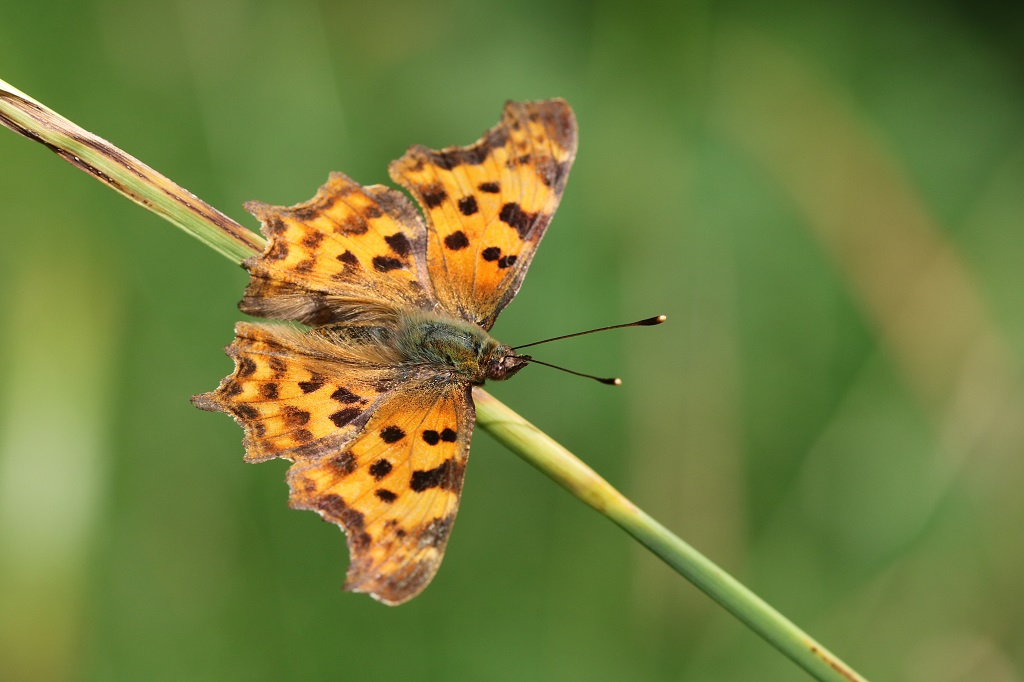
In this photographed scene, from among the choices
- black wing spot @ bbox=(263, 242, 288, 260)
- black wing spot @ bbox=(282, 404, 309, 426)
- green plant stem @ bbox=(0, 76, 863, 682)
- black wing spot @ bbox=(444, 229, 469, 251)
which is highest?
black wing spot @ bbox=(444, 229, 469, 251)

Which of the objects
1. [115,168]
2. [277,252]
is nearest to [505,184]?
[277,252]

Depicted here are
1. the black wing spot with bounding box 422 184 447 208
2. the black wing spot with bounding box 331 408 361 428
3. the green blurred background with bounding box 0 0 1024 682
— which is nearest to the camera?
the black wing spot with bounding box 331 408 361 428

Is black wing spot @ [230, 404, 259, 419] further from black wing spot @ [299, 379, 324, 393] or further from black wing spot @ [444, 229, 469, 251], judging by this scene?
black wing spot @ [444, 229, 469, 251]

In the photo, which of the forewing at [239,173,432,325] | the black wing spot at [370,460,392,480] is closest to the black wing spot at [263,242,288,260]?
the forewing at [239,173,432,325]

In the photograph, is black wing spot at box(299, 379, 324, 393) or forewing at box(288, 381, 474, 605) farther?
black wing spot at box(299, 379, 324, 393)

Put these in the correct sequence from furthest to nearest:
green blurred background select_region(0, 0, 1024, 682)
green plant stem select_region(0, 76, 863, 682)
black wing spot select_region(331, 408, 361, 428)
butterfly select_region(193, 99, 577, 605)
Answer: green blurred background select_region(0, 0, 1024, 682)
black wing spot select_region(331, 408, 361, 428)
butterfly select_region(193, 99, 577, 605)
green plant stem select_region(0, 76, 863, 682)

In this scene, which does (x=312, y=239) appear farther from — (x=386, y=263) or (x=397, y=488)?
(x=397, y=488)

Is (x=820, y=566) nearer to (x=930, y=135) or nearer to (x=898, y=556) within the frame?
(x=898, y=556)

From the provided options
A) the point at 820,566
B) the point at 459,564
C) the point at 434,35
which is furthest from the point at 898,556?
the point at 434,35

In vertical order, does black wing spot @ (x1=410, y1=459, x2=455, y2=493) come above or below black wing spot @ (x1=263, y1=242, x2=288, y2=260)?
below
